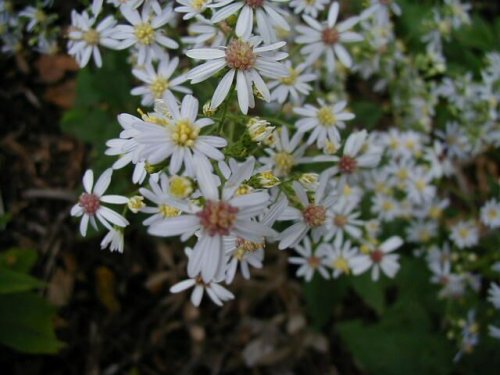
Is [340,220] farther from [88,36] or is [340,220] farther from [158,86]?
[88,36]

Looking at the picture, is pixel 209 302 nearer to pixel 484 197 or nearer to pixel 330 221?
pixel 330 221

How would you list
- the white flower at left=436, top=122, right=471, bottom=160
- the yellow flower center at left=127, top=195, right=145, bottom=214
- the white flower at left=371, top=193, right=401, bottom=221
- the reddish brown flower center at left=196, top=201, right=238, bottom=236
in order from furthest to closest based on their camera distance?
the white flower at left=436, top=122, right=471, bottom=160, the white flower at left=371, top=193, right=401, bottom=221, the yellow flower center at left=127, top=195, right=145, bottom=214, the reddish brown flower center at left=196, top=201, right=238, bottom=236

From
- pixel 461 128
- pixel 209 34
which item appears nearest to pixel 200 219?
pixel 209 34

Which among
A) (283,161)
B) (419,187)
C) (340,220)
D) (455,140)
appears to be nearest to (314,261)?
(340,220)

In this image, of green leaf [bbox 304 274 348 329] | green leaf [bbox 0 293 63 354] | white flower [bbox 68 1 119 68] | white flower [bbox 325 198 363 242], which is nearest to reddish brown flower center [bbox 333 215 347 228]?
white flower [bbox 325 198 363 242]

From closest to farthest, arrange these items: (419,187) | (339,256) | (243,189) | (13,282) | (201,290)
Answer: (243,189) → (201,290) → (13,282) → (339,256) → (419,187)

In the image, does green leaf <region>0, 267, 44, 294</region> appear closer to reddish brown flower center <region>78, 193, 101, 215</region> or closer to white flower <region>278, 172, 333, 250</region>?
reddish brown flower center <region>78, 193, 101, 215</region>
